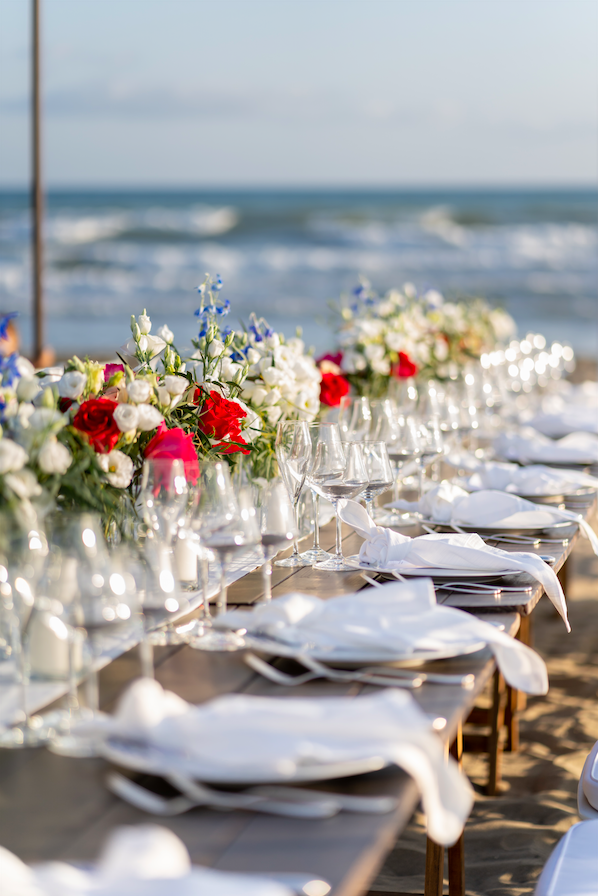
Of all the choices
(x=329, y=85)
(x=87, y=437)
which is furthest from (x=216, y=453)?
(x=329, y=85)

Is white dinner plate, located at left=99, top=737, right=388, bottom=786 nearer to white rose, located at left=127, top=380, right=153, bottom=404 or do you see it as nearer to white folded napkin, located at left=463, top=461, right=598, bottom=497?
white rose, located at left=127, top=380, right=153, bottom=404

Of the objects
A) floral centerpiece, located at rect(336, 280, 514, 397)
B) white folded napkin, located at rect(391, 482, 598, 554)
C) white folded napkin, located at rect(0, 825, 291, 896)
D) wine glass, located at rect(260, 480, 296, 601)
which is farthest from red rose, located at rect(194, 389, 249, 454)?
floral centerpiece, located at rect(336, 280, 514, 397)

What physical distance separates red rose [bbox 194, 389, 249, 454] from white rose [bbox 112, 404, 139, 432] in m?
0.29

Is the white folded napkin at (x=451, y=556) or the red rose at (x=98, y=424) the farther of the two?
the white folded napkin at (x=451, y=556)

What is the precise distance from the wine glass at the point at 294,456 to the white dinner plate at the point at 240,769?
0.80 m

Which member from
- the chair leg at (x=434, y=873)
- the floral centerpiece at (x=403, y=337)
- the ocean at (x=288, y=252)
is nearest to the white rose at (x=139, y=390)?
the chair leg at (x=434, y=873)

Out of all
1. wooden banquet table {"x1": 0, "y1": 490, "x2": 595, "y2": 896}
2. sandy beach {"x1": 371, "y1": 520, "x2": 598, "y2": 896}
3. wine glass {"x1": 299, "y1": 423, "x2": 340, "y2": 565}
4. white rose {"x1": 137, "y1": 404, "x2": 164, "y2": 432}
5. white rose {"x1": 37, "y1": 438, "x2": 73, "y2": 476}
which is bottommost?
sandy beach {"x1": 371, "y1": 520, "x2": 598, "y2": 896}

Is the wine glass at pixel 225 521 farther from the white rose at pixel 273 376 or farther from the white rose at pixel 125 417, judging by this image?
the white rose at pixel 273 376

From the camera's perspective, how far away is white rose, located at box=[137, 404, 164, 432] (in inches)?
56.1

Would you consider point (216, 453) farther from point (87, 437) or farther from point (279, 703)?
point (279, 703)

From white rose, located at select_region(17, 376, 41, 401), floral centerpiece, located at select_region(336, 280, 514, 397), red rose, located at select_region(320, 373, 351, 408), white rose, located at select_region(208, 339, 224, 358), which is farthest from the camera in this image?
floral centerpiece, located at select_region(336, 280, 514, 397)

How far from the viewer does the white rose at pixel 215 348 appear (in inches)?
72.4

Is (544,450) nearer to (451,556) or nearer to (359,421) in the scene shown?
(359,421)

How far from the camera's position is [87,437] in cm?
136
